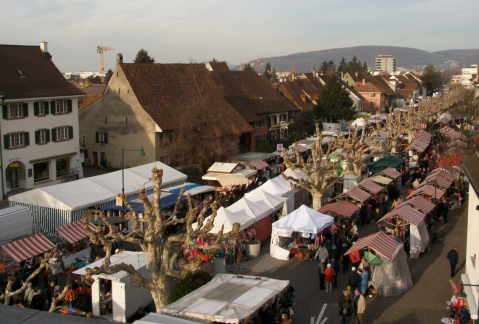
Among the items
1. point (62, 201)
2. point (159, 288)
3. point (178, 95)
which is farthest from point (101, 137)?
point (159, 288)

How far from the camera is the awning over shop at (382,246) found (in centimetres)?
1696

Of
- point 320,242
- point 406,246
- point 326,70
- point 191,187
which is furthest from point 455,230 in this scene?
point 326,70

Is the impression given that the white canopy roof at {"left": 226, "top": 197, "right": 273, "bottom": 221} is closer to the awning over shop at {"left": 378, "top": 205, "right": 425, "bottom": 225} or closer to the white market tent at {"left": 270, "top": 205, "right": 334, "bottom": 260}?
the white market tent at {"left": 270, "top": 205, "right": 334, "bottom": 260}

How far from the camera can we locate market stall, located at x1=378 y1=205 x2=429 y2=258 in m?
21.0

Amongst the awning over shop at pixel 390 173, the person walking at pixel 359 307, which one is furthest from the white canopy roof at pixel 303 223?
the awning over shop at pixel 390 173

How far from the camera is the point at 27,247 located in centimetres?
1931

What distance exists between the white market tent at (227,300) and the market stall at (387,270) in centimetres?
401

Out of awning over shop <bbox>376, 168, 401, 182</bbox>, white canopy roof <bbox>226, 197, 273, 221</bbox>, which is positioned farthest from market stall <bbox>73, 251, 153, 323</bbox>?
awning over shop <bbox>376, 168, 401, 182</bbox>

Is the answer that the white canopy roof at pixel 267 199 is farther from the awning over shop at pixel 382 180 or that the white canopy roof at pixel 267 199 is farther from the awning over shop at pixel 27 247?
the awning over shop at pixel 27 247

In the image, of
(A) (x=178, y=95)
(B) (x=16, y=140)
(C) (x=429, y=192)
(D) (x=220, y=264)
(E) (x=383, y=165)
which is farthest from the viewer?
(A) (x=178, y=95)

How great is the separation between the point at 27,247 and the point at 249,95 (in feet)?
117

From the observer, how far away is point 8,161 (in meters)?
32.7

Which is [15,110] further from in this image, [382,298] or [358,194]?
[382,298]

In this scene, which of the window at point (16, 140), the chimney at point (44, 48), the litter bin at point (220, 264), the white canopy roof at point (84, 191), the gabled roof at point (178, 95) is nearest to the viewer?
A: the litter bin at point (220, 264)
